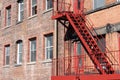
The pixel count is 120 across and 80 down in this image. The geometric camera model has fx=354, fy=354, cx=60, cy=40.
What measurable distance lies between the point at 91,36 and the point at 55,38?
387 cm

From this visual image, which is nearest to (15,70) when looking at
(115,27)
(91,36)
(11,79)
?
(11,79)

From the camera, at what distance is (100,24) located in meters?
19.3

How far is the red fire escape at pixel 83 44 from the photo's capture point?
17.9 meters

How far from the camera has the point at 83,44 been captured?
1984cm

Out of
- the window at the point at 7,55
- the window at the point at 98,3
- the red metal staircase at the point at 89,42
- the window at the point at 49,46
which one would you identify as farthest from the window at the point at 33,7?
the window at the point at 98,3

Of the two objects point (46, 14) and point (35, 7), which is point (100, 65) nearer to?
point (46, 14)

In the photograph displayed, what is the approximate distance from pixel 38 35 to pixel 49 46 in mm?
1473

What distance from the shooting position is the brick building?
18750 mm

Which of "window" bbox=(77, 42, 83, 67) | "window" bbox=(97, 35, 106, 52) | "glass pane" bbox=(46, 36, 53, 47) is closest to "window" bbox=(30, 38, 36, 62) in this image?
"glass pane" bbox=(46, 36, 53, 47)

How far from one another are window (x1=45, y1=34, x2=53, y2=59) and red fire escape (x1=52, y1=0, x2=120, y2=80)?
67.2 inches

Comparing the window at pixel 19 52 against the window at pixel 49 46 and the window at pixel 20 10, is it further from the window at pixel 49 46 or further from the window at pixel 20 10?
the window at pixel 49 46

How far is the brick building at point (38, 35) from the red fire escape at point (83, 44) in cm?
44

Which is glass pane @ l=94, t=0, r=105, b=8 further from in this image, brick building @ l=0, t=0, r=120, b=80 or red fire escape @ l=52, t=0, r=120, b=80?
red fire escape @ l=52, t=0, r=120, b=80

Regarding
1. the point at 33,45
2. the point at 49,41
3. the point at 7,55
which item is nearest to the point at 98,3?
the point at 49,41
